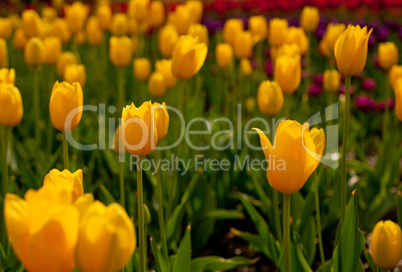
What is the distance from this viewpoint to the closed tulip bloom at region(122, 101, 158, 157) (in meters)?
1.34

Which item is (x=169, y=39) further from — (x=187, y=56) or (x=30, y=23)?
(x=187, y=56)

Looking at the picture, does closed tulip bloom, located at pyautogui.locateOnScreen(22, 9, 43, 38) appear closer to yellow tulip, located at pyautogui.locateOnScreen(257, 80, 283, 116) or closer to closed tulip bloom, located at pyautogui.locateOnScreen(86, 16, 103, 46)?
closed tulip bloom, located at pyautogui.locateOnScreen(86, 16, 103, 46)

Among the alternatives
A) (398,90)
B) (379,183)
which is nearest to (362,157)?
(379,183)

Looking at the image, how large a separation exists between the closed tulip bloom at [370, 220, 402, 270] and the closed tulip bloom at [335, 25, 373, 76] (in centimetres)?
61

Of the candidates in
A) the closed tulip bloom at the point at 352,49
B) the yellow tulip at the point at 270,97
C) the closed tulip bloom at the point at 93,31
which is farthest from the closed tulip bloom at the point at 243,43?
the closed tulip bloom at the point at 352,49

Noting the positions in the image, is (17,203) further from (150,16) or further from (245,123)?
(150,16)

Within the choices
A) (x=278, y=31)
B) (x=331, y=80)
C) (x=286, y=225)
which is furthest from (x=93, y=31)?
(x=286, y=225)

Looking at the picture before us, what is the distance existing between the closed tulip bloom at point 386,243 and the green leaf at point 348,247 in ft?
1.06

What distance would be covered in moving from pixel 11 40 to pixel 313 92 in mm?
3248

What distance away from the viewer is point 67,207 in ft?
2.66

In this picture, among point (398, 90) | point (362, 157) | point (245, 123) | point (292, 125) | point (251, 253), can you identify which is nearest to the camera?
point (292, 125)

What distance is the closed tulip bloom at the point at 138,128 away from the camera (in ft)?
4.40

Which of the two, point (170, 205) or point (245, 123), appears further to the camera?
point (245, 123)

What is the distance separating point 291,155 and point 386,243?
1.09 feet
